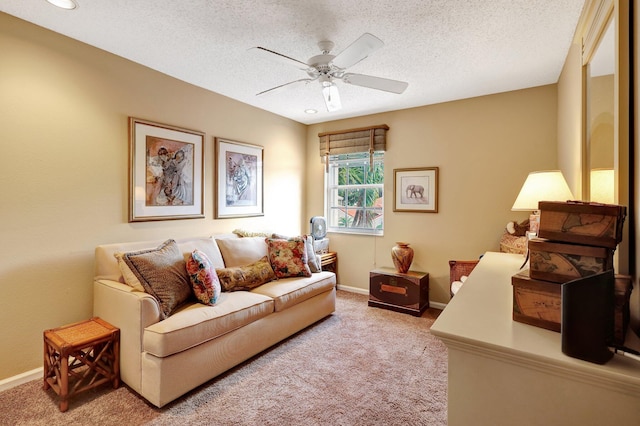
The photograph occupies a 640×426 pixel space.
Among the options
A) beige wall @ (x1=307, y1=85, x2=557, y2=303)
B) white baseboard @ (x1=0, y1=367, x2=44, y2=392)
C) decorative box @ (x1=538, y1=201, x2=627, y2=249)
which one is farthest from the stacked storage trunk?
white baseboard @ (x1=0, y1=367, x2=44, y2=392)

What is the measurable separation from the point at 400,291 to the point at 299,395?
1.97m

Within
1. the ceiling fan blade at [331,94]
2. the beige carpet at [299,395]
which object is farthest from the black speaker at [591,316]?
the ceiling fan blade at [331,94]

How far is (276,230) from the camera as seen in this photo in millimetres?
4395

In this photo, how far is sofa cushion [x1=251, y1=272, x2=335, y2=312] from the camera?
2803mm

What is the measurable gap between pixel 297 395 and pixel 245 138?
2.93 meters

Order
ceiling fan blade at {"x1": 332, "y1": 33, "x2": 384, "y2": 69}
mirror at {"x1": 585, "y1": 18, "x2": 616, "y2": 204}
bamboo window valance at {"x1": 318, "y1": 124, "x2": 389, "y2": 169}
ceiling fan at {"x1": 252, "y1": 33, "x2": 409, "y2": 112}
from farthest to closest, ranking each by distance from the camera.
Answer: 1. bamboo window valance at {"x1": 318, "y1": 124, "x2": 389, "y2": 169}
2. ceiling fan at {"x1": 252, "y1": 33, "x2": 409, "y2": 112}
3. ceiling fan blade at {"x1": 332, "y1": 33, "x2": 384, "y2": 69}
4. mirror at {"x1": 585, "y1": 18, "x2": 616, "y2": 204}

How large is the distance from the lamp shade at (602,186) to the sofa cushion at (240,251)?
2791mm

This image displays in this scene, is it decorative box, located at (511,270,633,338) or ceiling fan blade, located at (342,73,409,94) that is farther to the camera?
ceiling fan blade, located at (342,73,409,94)

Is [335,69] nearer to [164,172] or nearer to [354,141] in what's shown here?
[164,172]

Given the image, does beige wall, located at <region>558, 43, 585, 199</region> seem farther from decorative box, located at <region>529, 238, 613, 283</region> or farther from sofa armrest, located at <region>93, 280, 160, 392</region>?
sofa armrest, located at <region>93, 280, 160, 392</region>

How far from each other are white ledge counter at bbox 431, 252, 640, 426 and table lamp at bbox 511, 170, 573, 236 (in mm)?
1414

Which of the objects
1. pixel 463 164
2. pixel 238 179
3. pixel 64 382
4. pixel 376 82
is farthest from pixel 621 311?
pixel 238 179

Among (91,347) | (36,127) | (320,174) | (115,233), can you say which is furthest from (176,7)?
(320,174)

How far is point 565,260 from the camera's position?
941mm
